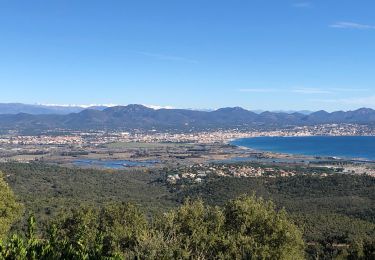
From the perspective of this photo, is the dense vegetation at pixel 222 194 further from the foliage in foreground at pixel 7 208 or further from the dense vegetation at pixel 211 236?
the dense vegetation at pixel 211 236

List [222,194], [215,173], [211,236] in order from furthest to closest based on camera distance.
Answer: [215,173] < [222,194] < [211,236]

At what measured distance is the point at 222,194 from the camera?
301ft

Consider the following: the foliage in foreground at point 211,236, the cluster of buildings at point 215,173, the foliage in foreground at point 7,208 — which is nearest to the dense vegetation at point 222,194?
the cluster of buildings at point 215,173

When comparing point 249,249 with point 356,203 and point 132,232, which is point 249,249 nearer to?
point 132,232

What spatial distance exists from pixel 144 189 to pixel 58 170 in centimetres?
2835

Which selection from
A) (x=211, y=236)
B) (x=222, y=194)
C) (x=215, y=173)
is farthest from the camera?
(x=215, y=173)

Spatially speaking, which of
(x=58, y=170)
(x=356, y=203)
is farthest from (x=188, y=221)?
(x=58, y=170)

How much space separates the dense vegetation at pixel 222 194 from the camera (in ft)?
174

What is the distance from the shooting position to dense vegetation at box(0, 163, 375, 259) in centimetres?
5297

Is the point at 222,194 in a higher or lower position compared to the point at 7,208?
lower

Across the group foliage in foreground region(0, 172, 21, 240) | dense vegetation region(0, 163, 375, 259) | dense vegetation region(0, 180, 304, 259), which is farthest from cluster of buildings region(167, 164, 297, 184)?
dense vegetation region(0, 180, 304, 259)

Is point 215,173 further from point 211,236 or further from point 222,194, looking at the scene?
point 211,236

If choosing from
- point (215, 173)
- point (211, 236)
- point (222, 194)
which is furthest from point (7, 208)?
point (215, 173)

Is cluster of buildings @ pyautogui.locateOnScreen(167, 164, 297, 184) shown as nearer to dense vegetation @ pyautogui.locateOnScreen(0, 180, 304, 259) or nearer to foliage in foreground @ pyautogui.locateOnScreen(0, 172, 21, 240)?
foliage in foreground @ pyautogui.locateOnScreen(0, 172, 21, 240)
